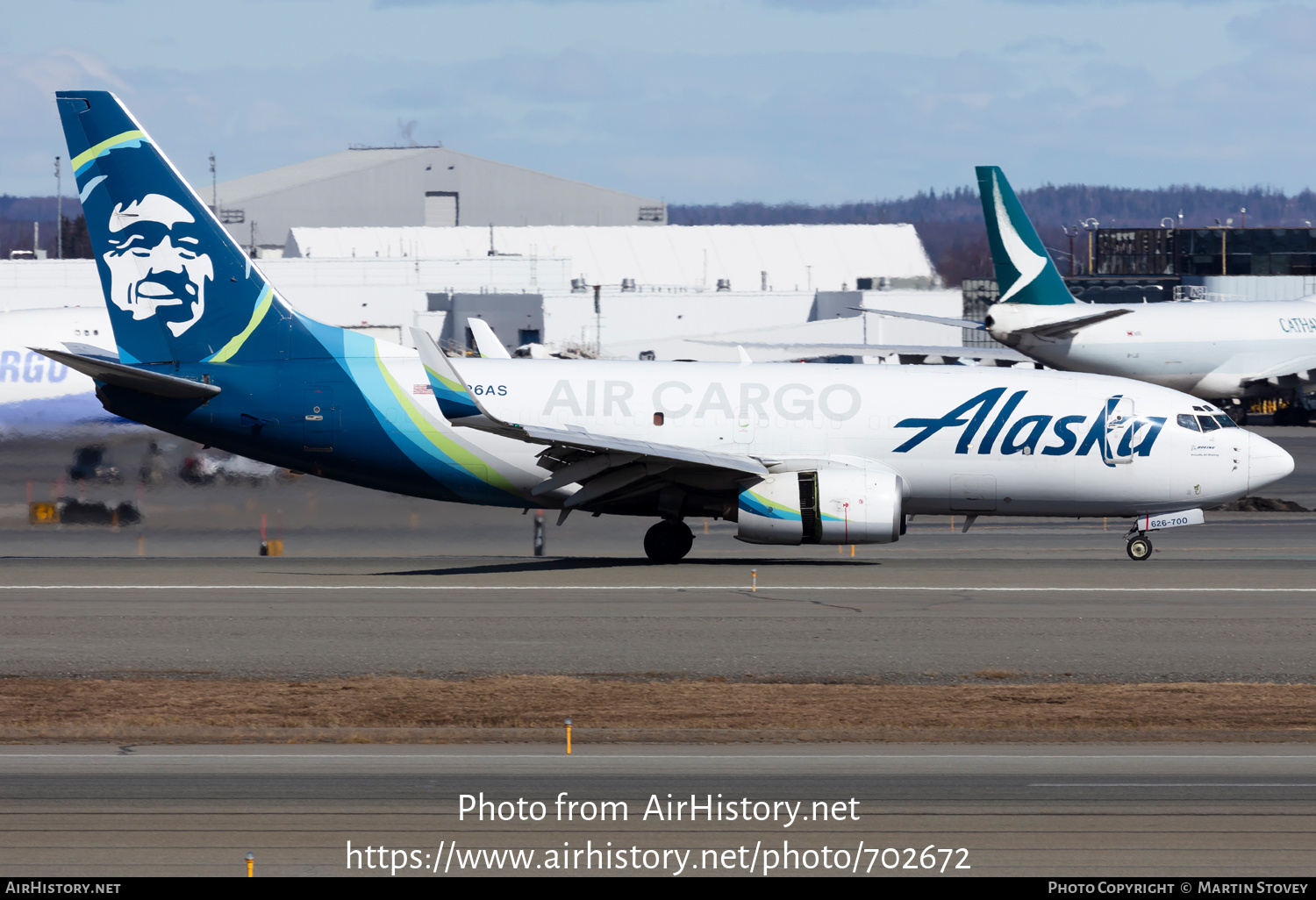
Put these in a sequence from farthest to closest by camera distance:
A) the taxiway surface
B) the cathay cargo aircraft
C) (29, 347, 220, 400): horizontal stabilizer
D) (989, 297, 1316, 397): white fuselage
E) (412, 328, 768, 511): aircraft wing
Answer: (989, 297, 1316, 397): white fuselage, the cathay cargo aircraft, (412, 328, 768, 511): aircraft wing, (29, 347, 220, 400): horizontal stabilizer, the taxiway surface

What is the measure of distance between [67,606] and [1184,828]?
1875cm

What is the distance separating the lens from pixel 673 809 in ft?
41.4

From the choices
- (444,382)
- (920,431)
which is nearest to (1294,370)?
(920,431)

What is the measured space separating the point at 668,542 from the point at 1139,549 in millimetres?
10001

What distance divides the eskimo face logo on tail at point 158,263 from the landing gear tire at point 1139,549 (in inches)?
778

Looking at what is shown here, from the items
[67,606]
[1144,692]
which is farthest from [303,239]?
[1144,692]

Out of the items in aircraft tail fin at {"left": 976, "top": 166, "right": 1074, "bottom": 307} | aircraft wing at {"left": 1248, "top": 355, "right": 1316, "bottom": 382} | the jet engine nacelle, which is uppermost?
aircraft tail fin at {"left": 976, "top": 166, "right": 1074, "bottom": 307}

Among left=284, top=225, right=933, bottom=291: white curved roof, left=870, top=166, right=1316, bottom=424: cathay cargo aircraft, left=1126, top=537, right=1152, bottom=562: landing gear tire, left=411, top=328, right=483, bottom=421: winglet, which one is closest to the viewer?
left=411, top=328, right=483, bottom=421: winglet

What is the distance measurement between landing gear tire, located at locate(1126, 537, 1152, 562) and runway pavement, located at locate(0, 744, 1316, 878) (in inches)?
633

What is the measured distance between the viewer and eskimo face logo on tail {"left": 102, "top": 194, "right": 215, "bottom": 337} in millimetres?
28672

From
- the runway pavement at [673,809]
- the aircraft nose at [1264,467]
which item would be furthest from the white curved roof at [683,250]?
the runway pavement at [673,809]

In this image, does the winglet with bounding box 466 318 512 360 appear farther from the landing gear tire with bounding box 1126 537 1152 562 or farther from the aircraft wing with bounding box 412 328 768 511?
the landing gear tire with bounding box 1126 537 1152 562

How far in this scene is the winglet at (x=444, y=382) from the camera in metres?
26.3

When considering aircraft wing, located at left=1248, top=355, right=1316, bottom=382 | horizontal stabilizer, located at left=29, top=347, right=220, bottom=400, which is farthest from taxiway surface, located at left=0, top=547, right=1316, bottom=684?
aircraft wing, located at left=1248, top=355, right=1316, bottom=382
